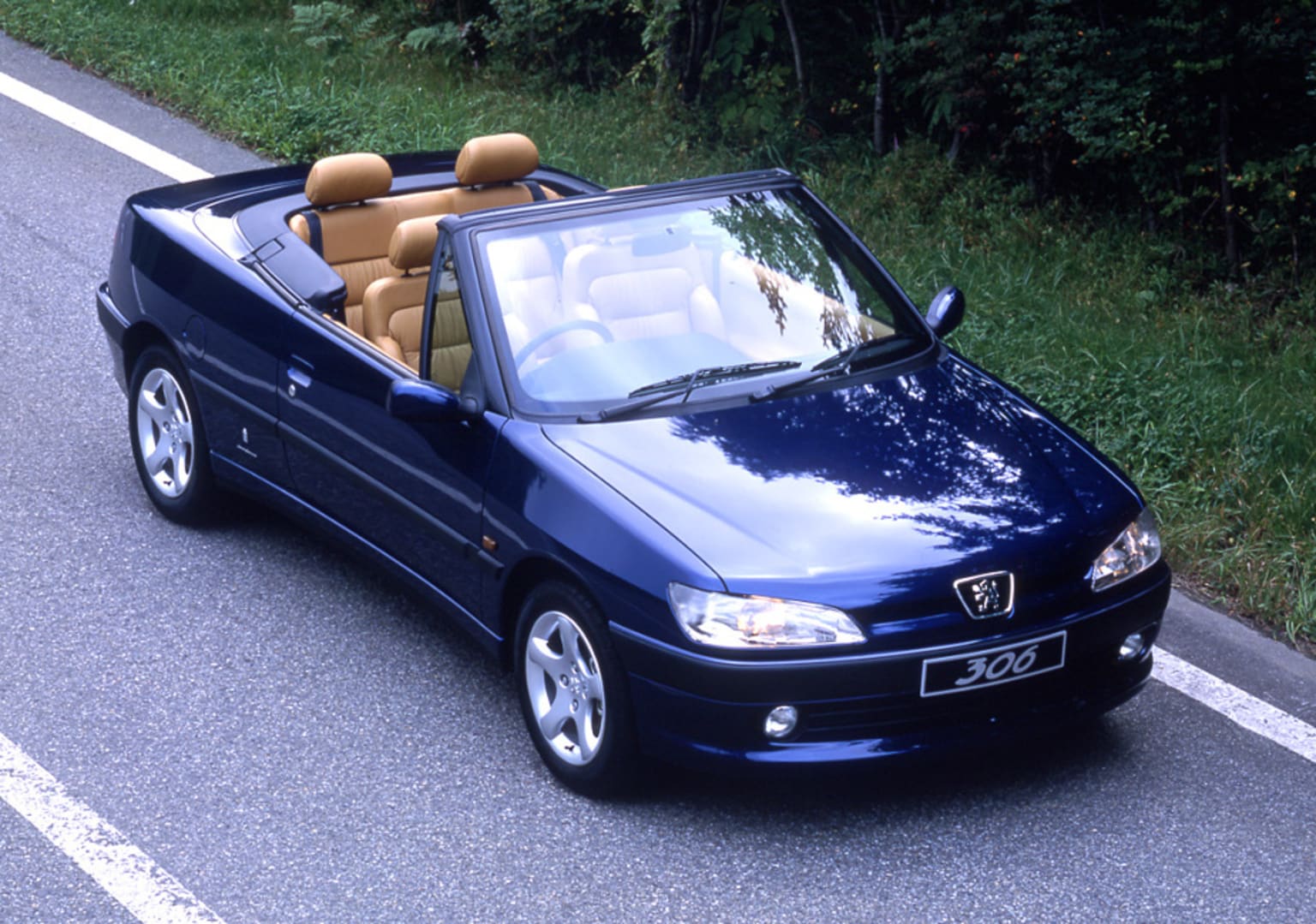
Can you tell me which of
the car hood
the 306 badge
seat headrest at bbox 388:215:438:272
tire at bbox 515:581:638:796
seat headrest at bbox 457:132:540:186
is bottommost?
tire at bbox 515:581:638:796

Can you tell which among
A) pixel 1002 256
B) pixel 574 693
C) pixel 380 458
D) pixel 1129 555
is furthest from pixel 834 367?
pixel 1002 256

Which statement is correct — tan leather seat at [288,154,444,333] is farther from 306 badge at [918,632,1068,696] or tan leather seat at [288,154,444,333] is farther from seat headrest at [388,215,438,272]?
306 badge at [918,632,1068,696]

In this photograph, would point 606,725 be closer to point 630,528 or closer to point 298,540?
point 630,528

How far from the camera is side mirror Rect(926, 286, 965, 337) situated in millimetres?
5715

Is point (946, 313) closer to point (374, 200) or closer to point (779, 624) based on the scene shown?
point (779, 624)

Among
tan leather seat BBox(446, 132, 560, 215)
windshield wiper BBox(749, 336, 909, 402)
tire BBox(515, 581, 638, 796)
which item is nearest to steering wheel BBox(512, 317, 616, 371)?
windshield wiper BBox(749, 336, 909, 402)

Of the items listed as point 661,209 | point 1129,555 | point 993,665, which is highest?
point 661,209

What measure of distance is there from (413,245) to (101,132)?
6.07 m

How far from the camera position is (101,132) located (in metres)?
11.1

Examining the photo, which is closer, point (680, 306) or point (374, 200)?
point (680, 306)

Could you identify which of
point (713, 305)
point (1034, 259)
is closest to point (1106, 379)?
point (1034, 259)

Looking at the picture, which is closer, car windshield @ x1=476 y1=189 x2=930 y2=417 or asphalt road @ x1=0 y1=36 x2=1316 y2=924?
asphalt road @ x1=0 y1=36 x2=1316 y2=924

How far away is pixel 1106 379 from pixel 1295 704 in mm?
2346

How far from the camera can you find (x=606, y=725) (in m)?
4.51
